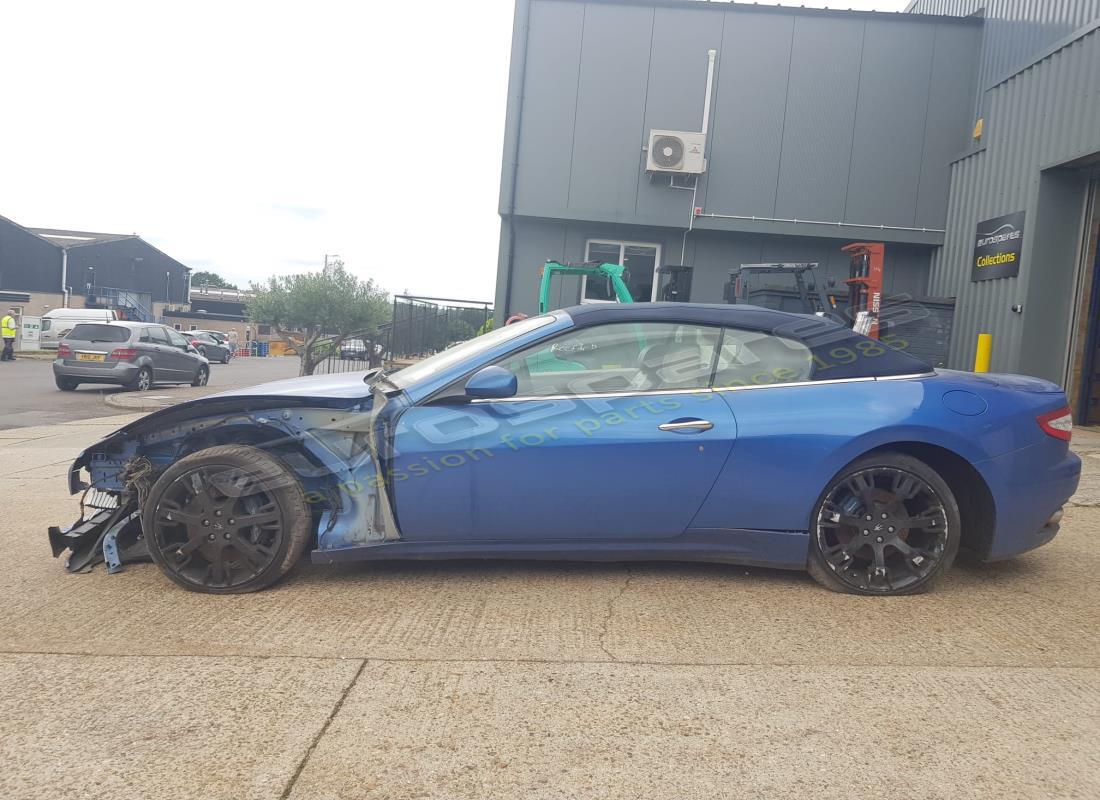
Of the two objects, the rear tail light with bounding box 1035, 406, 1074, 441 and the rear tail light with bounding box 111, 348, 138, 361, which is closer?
the rear tail light with bounding box 1035, 406, 1074, 441

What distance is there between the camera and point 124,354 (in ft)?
59.5

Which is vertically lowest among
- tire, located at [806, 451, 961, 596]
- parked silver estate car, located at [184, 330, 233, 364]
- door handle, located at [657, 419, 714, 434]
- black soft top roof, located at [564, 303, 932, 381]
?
parked silver estate car, located at [184, 330, 233, 364]

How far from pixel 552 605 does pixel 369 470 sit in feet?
3.30

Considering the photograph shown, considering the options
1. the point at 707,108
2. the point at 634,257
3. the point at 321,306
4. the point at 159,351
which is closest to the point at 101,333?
the point at 159,351

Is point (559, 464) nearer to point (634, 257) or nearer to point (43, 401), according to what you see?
point (634, 257)

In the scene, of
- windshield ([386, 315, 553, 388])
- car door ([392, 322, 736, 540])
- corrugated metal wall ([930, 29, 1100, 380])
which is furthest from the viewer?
→ corrugated metal wall ([930, 29, 1100, 380])

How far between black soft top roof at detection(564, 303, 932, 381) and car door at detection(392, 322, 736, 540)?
42 centimetres

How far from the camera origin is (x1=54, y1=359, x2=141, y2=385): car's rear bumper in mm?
17859

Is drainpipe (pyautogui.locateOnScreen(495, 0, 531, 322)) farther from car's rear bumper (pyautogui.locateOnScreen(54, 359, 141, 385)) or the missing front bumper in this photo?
the missing front bumper

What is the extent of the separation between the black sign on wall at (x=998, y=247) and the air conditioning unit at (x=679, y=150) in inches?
170

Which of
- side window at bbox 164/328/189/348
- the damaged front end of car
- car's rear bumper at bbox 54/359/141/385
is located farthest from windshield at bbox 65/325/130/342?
the damaged front end of car

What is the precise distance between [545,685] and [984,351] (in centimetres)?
1018

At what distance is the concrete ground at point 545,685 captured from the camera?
7.71ft

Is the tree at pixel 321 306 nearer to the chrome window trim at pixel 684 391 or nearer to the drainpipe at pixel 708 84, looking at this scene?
the drainpipe at pixel 708 84
